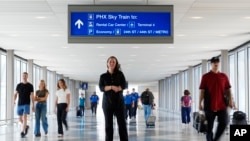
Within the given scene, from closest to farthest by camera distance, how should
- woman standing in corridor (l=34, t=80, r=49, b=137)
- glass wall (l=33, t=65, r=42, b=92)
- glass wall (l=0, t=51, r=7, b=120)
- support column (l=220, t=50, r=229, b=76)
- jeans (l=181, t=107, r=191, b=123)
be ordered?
woman standing in corridor (l=34, t=80, r=49, b=137), jeans (l=181, t=107, r=191, b=123), support column (l=220, t=50, r=229, b=76), glass wall (l=0, t=51, r=7, b=120), glass wall (l=33, t=65, r=42, b=92)

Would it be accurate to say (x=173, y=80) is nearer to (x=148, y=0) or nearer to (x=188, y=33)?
(x=188, y=33)

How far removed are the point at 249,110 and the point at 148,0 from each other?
1163 cm

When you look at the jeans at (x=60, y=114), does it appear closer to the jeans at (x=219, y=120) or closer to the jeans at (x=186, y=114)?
the jeans at (x=219, y=120)

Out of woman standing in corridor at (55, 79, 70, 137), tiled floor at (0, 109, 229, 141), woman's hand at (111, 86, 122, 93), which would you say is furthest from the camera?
woman standing in corridor at (55, 79, 70, 137)

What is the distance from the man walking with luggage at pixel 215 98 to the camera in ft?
24.6

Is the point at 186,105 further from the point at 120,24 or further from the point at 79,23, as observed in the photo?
the point at 79,23

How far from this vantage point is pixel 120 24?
11445 mm

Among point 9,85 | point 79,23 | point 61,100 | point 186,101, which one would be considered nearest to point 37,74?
point 9,85

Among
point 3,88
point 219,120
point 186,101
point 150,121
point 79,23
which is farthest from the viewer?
point 3,88

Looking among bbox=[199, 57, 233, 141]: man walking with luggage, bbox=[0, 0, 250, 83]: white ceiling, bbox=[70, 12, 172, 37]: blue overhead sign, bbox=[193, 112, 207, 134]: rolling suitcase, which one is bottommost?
bbox=[193, 112, 207, 134]: rolling suitcase

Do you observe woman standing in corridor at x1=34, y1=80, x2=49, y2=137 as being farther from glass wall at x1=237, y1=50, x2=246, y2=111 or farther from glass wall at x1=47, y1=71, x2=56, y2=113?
glass wall at x1=47, y1=71, x2=56, y2=113

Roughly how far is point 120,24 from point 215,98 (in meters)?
4.54

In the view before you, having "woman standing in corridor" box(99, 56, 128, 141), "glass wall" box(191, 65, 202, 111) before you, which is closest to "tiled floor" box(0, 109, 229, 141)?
"woman standing in corridor" box(99, 56, 128, 141)

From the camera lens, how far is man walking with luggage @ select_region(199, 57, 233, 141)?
7500mm
